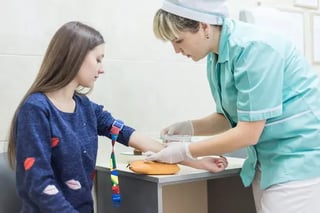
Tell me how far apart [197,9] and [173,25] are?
8 cm

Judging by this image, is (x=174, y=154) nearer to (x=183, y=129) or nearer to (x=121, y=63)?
(x=183, y=129)

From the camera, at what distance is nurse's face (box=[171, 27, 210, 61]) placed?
1.32 meters

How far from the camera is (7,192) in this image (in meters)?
1.39

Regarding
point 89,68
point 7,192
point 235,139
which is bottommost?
point 7,192

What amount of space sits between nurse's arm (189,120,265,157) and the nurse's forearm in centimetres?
31

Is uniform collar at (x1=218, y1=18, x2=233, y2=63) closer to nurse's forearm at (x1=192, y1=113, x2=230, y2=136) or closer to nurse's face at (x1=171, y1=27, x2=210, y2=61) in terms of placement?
nurse's face at (x1=171, y1=27, x2=210, y2=61)

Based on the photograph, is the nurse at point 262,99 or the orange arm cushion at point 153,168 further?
the orange arm cushion at point 153,168

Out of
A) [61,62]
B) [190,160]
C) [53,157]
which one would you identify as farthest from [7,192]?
[190,160]

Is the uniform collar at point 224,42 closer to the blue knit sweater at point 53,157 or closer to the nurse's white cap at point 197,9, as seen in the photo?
the nurse's white cap at point 197,9

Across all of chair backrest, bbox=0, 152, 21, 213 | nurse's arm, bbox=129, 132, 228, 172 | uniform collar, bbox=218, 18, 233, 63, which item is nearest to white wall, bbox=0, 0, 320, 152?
chair backrest, bbox=0, 152, 21, 213

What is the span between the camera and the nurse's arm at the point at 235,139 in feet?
4.08

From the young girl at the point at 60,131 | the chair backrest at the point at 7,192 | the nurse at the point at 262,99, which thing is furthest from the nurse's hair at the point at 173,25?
the chair backrest at the point at 7,192

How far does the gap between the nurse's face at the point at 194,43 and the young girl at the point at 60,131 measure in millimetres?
240

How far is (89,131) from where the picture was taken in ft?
4.42
